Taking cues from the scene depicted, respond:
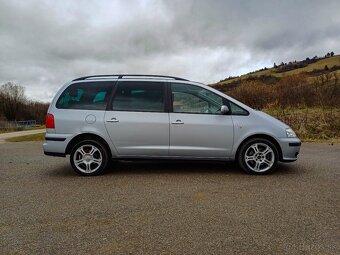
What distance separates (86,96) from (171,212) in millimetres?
2965

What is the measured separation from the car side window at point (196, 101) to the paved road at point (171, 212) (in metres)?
1.21

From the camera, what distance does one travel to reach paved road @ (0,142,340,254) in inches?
105

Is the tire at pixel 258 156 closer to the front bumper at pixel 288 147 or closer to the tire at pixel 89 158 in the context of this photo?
the front bumper at pixel 288 147

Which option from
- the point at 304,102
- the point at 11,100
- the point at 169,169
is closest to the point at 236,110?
the point at 169,169

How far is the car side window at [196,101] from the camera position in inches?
206

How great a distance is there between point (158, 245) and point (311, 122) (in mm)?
11670

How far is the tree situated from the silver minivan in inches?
2861

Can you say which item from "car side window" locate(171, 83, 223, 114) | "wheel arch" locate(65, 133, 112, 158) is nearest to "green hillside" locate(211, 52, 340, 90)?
"car side window" locate(171, 83, 223, 114)

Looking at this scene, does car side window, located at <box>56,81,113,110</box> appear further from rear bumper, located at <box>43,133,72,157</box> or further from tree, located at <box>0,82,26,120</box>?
tree, located at <box>0,82,26,120</box>

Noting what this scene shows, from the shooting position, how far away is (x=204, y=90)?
534 cm

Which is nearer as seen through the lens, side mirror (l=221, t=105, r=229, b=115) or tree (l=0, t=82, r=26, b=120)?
side mirror (l=221, t=105, r=229, b=115)

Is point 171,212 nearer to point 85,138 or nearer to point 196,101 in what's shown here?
point 196,101

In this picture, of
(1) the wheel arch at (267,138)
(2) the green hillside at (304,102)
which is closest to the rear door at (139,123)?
(1) the wheel arch at (267,138)

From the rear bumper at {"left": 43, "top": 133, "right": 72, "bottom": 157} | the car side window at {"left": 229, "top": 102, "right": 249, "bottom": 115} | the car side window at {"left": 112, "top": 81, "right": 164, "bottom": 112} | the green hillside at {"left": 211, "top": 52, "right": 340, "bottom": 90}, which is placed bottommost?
the rear bumper at {"left": 43, "top": 133, "right": 72, "bottom": 157}
